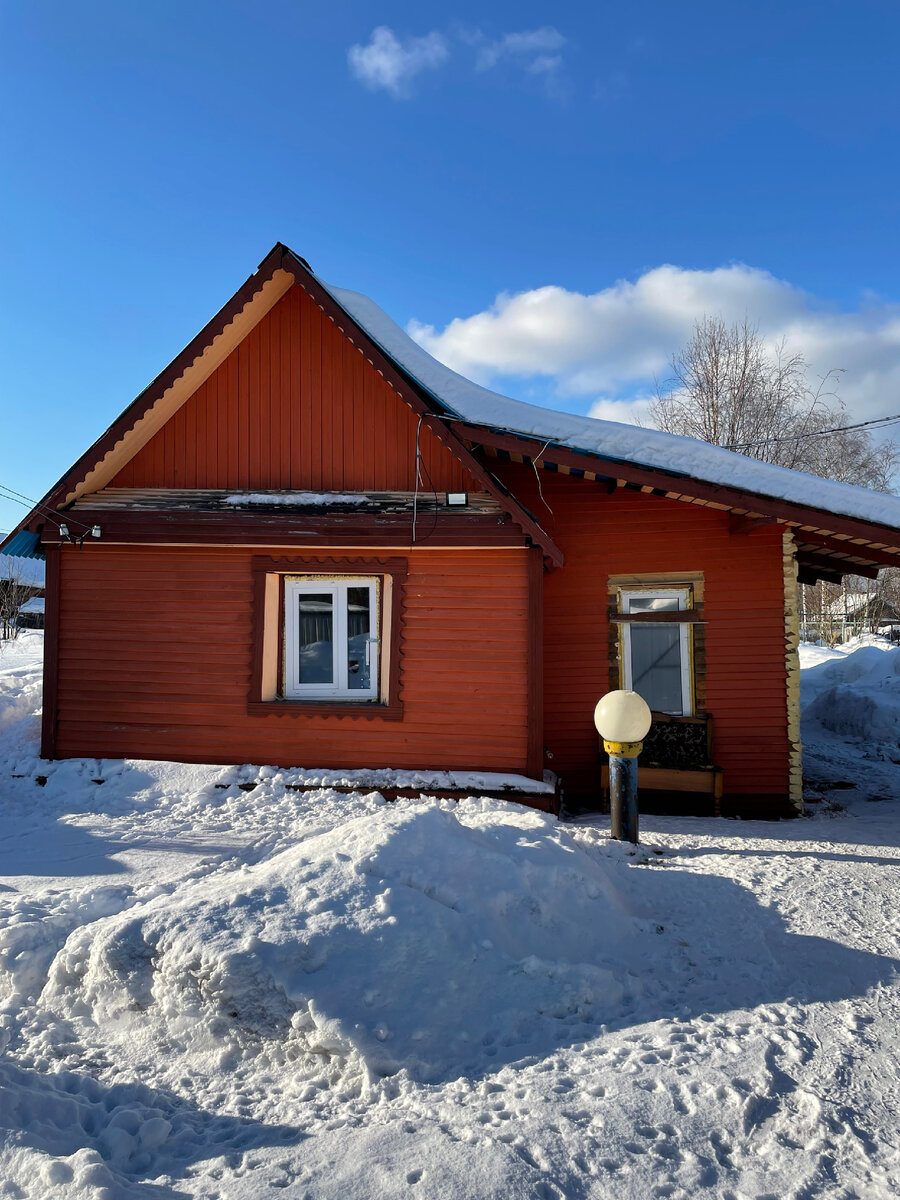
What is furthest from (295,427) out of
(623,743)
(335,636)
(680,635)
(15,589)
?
(15,589)

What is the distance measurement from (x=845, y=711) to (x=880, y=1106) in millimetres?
12657

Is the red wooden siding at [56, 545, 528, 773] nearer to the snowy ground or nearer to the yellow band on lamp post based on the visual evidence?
the yellow band on lamp post

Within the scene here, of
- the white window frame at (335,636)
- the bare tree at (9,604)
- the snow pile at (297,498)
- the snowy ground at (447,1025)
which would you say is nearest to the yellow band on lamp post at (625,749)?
the snowy ground at (447,1025)

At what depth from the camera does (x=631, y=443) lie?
784 centimetres

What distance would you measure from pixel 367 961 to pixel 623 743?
311 cm

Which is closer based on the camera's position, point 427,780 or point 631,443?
point 427,780

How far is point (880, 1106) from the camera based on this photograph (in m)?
2.70

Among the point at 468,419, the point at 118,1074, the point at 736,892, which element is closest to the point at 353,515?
the point at 468,419

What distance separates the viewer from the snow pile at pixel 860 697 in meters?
13.0

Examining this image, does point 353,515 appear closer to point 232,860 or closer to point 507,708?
point 507,708

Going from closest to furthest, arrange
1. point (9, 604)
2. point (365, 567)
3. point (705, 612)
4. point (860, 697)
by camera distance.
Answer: point (365, 567)
point (705, 612)
point (860, 697)
point (9, 604)

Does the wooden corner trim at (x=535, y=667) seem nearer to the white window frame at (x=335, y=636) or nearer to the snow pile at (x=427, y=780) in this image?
the snow pile at (x=427, y=780)

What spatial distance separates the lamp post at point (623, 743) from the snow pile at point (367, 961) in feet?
5.81

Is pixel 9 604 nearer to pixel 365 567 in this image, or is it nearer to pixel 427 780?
pixel 365 567
